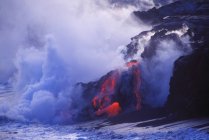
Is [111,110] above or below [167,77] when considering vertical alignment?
below

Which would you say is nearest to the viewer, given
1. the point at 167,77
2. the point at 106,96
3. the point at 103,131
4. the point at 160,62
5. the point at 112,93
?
the point at 103,131

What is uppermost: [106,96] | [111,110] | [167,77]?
[167,77]

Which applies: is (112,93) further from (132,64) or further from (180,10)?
(180,10)

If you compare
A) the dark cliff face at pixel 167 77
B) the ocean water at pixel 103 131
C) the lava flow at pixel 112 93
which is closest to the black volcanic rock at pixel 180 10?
the dark cliff face at pixel 167 77

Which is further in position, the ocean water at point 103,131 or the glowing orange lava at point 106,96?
the glowing orange lava at point 106,96

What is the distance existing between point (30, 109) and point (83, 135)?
1907 cm

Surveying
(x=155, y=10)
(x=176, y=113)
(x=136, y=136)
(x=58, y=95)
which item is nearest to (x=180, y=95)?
(x=176, y=113)

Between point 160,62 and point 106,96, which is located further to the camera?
point 160,62

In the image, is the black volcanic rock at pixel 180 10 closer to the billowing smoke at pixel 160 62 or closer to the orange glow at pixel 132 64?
the billowing smoke at pixel 160 62

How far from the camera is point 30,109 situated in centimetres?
5403

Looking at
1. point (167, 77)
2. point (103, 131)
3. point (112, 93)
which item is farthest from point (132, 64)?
point (103, 131)

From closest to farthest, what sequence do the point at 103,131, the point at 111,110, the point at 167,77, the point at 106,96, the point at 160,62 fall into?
the point at 103,131 → the point at 111,110 → the point at 167,77 → the point at 106,96 → the point at 160,62

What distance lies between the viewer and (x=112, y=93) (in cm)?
4912

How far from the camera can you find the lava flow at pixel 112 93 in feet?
153
